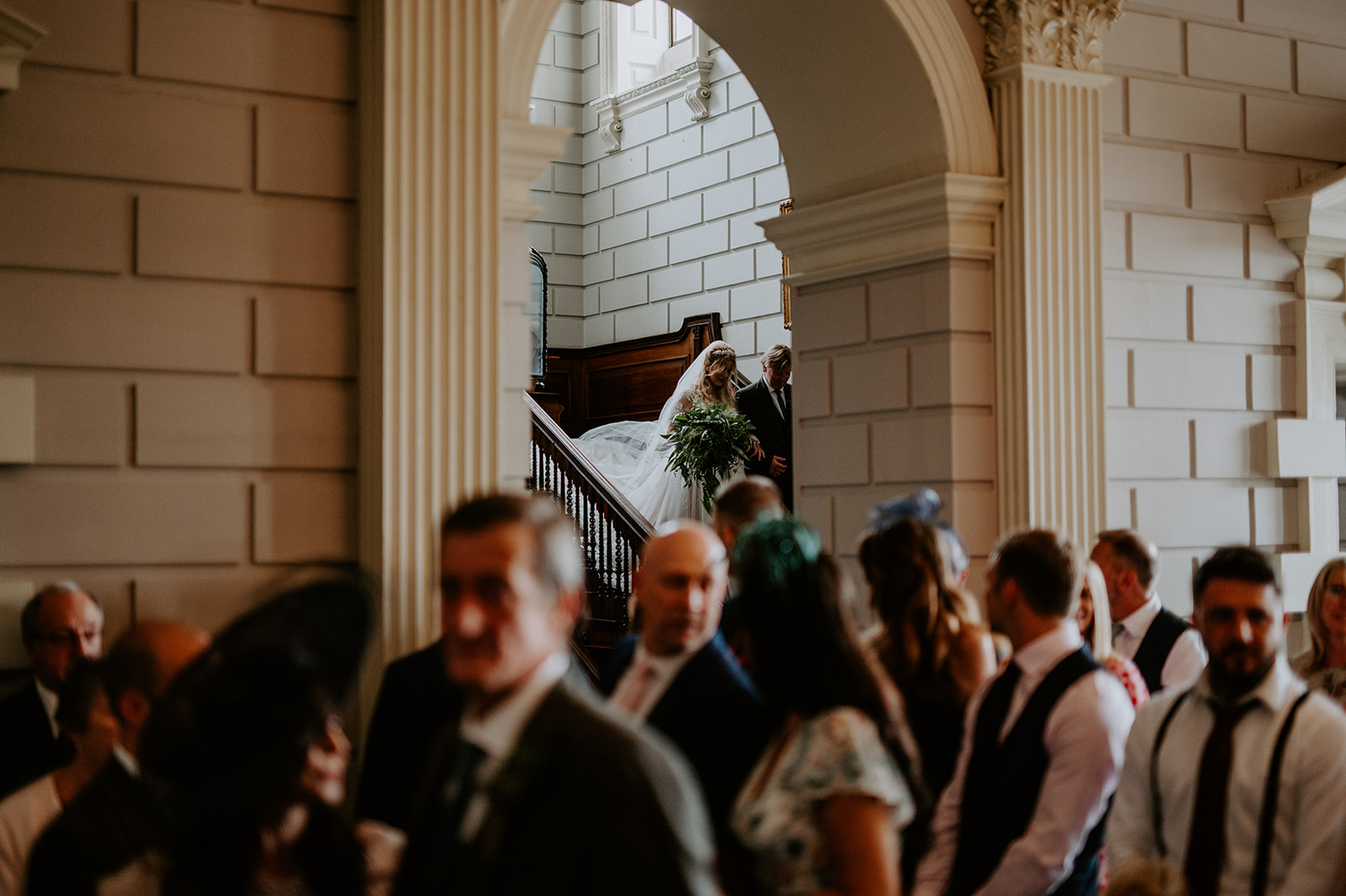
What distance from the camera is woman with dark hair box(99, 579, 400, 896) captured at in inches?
63.1

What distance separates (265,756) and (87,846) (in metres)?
0.61

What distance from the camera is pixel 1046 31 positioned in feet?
19.3

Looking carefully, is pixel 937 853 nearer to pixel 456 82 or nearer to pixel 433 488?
pixel 433 488

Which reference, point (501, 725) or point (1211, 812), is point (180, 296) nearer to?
point (501, 725)

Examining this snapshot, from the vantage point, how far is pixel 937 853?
3096 mm

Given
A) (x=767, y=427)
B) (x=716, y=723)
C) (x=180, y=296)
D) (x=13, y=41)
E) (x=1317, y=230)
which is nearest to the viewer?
(x=716, y=723)

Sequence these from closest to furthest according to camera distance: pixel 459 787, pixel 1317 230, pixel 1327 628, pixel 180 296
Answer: pixel 459 787 < pixel 180 296 < pixel 1327 628 < pixel 1317 230

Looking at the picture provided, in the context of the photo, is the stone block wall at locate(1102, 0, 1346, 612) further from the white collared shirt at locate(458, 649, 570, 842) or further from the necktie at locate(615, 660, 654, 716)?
the white collared shirt at locate(458, 649, 570, 842)

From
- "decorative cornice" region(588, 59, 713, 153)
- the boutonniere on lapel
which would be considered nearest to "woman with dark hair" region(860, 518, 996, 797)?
the boutonniere on lapel

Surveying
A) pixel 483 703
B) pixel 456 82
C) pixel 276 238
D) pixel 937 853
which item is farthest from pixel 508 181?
pixel 483 703

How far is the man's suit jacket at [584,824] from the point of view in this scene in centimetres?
143

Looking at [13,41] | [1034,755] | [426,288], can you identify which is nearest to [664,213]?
[426,288]

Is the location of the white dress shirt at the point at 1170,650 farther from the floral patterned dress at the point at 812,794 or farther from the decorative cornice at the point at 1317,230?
the floral patterned dress at the point at 812,794

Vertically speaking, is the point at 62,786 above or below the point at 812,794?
below
